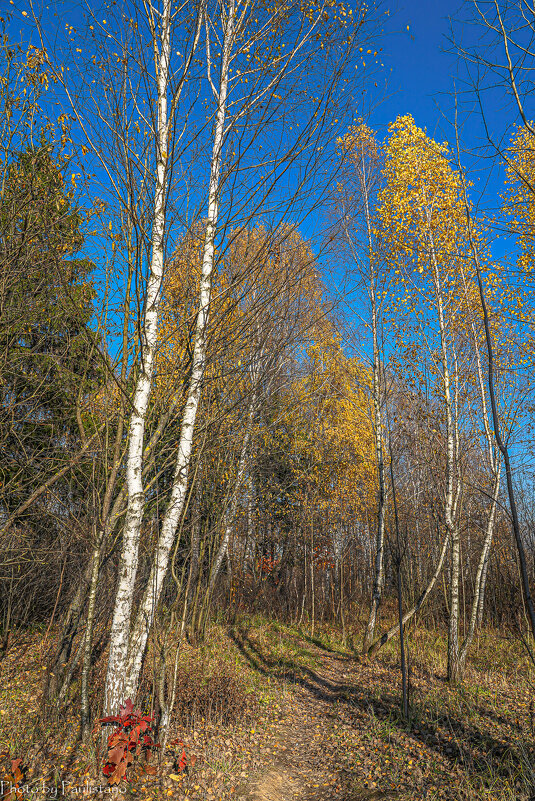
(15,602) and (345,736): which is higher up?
(15,602)

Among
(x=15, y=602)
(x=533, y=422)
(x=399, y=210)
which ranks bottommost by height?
(x=15, y=602)

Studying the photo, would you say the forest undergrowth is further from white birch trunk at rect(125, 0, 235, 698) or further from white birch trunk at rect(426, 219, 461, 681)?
white birch trunk at rect(125, 0, 235, 698)

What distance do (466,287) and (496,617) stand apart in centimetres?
851

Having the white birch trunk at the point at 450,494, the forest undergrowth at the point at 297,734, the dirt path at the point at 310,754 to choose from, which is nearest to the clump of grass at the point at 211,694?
the forest undergrowth at the point at 297,734

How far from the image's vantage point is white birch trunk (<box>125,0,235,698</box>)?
352 centimetres

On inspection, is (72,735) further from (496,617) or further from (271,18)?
(496,617)

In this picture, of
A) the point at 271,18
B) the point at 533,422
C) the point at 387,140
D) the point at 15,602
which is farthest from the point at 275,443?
the point at 271,18

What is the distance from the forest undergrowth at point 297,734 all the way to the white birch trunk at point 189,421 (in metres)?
0.82

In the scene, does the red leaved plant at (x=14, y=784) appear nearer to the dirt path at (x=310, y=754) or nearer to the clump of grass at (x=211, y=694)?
the dirt path at (x=310, y=754)

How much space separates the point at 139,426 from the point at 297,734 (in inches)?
169

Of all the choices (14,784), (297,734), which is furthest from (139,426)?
(297,734)

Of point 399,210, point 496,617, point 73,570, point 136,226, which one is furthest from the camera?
point 496,617

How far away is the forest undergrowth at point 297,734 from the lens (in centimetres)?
342

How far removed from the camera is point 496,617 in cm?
1090
